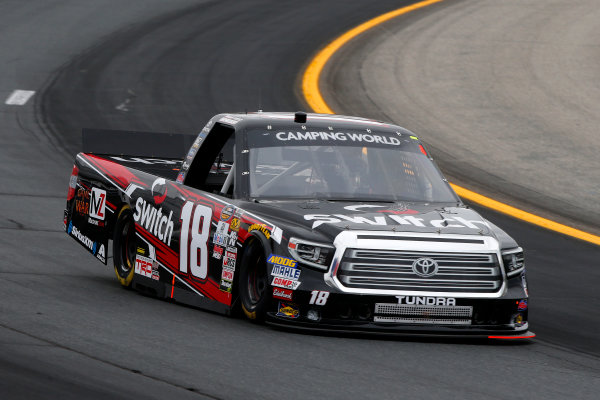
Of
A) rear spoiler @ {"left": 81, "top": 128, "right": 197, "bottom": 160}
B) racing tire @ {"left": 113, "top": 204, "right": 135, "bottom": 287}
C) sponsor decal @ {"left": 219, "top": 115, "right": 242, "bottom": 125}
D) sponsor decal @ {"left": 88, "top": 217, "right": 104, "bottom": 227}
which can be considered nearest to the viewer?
sponsor decal @ {"left": 219, "top": 115, "right": 242, "bottom": 125}

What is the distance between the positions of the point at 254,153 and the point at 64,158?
27.2ft

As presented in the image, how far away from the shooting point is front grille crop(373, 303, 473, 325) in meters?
8.09

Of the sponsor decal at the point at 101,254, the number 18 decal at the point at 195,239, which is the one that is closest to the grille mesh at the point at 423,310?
the number 18 decal at the point at 195,239

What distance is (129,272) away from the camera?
34.6ft

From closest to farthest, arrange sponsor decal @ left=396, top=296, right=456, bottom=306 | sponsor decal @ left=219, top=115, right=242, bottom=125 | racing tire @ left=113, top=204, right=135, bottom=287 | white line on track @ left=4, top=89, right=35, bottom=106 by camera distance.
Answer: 1. sponsor decal @ left=396, top=296, right=456, bottom=306
2. sponsor decal @ left=219, top=115, right=242, bottom=125
3. racing tire @ left=113, top=204, right=135, bottom=287
4. white line on track @ left=4, top=89, right=35, bottom=106

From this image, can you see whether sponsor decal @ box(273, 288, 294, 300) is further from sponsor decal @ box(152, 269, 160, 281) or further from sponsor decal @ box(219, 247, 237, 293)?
sponsor decal @ box(152, 269, 160, 281)

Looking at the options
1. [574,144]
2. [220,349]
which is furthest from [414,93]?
[220,349]

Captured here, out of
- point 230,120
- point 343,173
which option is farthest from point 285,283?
point 230,120

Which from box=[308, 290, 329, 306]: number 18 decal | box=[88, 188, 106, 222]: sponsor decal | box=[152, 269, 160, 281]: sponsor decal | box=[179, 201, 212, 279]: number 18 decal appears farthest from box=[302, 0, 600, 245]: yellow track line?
box=[308, 290, 329, 306]: number 18 decal

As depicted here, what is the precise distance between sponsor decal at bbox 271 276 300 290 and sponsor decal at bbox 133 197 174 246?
169cm

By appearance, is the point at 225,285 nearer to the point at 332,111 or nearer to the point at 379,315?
the point at 379,315

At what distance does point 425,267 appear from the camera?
8117mm

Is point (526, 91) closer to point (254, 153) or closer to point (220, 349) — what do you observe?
point (254, 153)

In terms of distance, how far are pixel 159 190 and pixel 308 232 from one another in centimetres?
226
